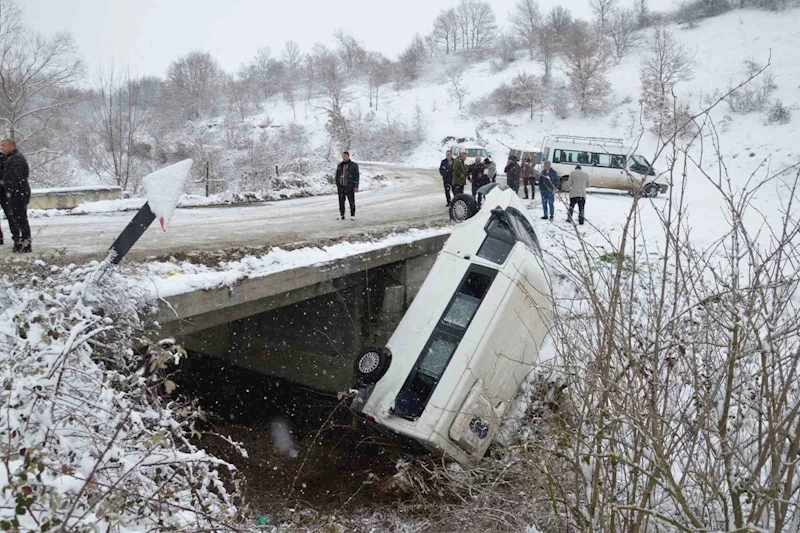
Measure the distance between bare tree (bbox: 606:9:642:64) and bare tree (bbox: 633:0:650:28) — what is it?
372 millimetres

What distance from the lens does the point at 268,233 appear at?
30.4 feet

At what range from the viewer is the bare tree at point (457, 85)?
48263 mm

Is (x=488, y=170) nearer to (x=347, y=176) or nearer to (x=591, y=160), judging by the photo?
(x=347, y=176)

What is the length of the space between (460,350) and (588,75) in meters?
37.0

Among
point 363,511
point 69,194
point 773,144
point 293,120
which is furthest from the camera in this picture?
point 293,120

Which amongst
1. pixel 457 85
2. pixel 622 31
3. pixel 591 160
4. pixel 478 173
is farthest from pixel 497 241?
pixel 622 31

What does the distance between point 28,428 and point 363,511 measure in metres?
5.07

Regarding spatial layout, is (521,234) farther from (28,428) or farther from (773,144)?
(773,144)

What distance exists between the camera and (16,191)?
20.9ft

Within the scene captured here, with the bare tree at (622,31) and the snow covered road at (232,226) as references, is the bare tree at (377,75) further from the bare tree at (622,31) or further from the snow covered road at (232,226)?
the snow covered road at (232,226)

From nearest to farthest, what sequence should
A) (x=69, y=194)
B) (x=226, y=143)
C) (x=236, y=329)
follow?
(x=236, y=329) < (x=69, y=194) < (x=226, y=143)

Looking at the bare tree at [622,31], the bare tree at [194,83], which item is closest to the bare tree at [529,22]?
the bare tree at [622,31]

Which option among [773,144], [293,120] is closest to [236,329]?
[773,144]

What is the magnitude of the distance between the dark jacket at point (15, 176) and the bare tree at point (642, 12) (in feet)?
187
